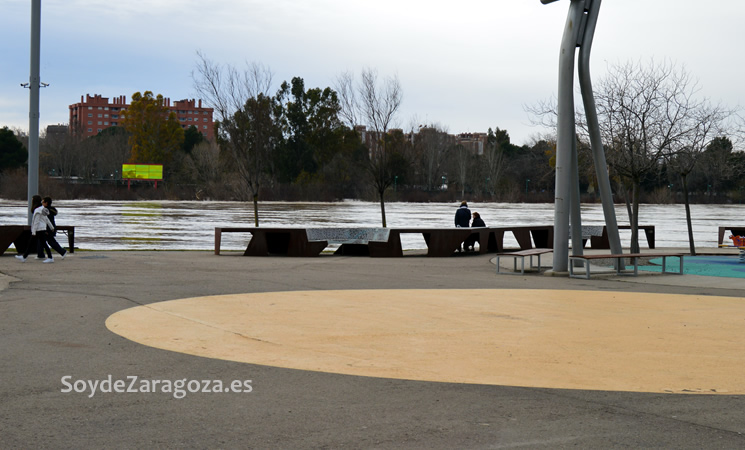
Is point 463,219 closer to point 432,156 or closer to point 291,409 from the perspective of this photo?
point 291,409

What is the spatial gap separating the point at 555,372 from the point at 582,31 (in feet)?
36.4

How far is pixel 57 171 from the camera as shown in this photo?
125 meters

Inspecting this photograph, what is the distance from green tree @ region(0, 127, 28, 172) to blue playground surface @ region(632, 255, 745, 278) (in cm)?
8371

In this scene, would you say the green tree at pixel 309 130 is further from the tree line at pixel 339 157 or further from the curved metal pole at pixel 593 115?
the curved metal pole at pixel 593 115

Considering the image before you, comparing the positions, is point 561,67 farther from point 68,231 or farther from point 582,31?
point 68,231

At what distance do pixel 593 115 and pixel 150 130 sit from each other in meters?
97.3

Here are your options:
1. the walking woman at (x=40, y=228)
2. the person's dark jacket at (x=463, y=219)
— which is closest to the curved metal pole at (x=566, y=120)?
the person's dark jacket at (x=463, y=219)

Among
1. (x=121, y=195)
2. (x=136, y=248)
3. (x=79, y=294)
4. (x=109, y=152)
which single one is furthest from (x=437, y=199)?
(x=79, y=294)

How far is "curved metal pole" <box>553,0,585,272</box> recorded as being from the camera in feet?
52.5

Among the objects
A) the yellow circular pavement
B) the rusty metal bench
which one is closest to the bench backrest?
the rusty metal bench

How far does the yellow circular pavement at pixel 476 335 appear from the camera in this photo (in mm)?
7000

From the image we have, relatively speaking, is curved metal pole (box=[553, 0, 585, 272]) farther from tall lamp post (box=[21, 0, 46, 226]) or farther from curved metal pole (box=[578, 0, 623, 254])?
tall lamp post (box=[21, 0, 46, 226])

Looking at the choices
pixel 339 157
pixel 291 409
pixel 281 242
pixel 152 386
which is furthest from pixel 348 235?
pixel 339 157

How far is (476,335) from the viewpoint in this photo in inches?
352
